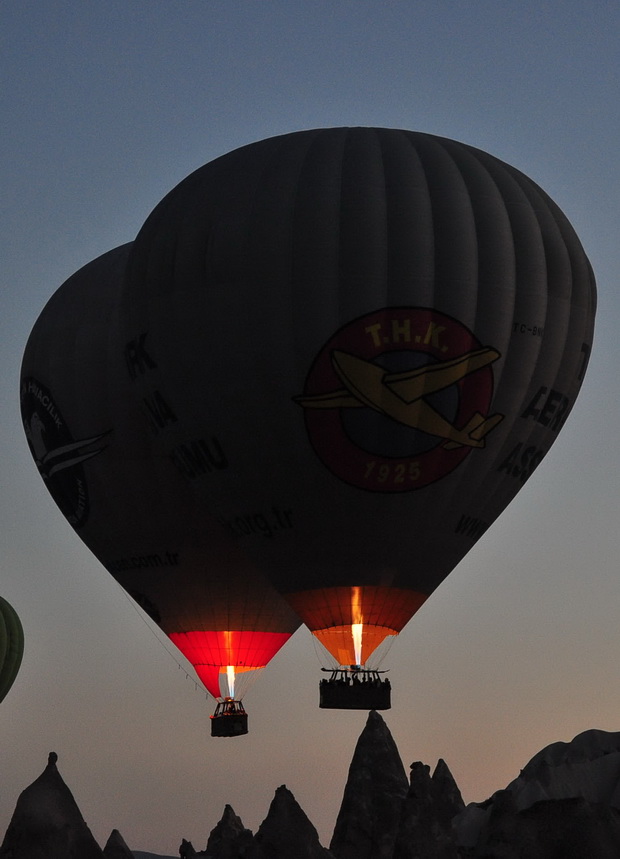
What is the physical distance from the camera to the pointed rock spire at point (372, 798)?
4166cm

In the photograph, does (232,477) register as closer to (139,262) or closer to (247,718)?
(139,262)

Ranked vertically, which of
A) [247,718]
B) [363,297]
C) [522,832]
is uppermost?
[363,297]

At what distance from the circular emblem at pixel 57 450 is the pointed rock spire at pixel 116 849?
7880 mm

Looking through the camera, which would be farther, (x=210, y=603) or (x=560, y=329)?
(x=210, y=603)

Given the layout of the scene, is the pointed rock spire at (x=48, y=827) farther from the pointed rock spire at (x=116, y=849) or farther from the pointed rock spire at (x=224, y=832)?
the pointed rock spire at (x=224, y=832)


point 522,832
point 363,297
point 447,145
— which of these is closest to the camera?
point 522,832

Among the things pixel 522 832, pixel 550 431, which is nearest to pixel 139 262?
pixel 550 431

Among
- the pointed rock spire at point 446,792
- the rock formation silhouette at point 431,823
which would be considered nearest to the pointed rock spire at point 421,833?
the rock formation silhouette at point 431,823

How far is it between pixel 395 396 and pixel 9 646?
2358 centimetres

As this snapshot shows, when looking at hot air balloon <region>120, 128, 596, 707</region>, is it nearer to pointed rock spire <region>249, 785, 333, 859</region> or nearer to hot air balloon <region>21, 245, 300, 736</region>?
pointed rock spire <region>249, 785, 333, 859</region>

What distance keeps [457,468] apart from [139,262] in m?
7.56

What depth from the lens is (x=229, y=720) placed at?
38.4 metres

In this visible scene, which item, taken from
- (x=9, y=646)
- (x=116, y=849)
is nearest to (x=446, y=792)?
(x=116, y=849)

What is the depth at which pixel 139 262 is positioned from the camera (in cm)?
3400
